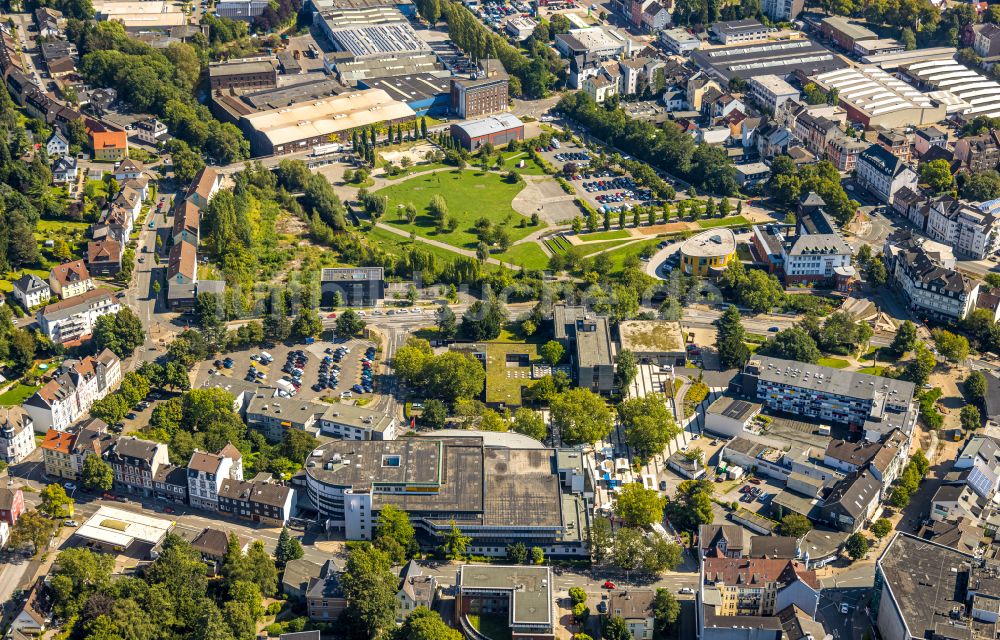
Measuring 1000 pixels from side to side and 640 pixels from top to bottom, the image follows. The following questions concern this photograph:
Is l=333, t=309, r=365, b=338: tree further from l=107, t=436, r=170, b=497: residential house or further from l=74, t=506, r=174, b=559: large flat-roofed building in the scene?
l=74, t=506, r=174, b=559: large flat-roofed building

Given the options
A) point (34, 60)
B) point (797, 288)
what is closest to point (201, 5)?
point (34, 60)

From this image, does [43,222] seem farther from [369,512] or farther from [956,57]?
[956,57]

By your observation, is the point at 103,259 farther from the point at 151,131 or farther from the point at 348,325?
the point at 151,131

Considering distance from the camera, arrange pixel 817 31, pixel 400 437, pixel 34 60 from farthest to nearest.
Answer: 1. pixel 817 31
2. pixel 34 60
3. pixel 400 437

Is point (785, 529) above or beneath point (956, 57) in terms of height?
beneath

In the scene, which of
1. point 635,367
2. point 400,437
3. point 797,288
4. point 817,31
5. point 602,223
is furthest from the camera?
point 817,31

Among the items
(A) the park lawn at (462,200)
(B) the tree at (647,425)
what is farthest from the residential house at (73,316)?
(B) the tree at (647,425)
